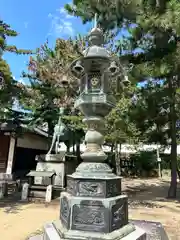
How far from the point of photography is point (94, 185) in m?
3.19

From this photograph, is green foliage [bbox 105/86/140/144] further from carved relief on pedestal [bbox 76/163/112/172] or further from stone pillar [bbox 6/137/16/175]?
carved relief on pedestal [bbox 76/163/112/172]

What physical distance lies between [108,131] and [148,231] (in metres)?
7.38

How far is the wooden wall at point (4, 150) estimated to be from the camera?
1284 centimetres

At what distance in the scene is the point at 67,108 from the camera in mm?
13234

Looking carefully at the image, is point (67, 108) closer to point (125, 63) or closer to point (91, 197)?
point (125, 63)

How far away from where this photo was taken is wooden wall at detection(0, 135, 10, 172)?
42.1 feet

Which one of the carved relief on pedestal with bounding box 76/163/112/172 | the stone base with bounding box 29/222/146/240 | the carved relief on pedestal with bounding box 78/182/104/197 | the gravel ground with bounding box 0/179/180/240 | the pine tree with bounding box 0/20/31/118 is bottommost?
the gravel ground with bounding box 0/179/180/240

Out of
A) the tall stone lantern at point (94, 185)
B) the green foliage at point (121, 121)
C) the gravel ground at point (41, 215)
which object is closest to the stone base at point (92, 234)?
the tall stone lantern at point (94, 185)

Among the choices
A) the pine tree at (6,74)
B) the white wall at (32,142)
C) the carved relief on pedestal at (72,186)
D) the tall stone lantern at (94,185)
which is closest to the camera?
the tall stone lantern at (94,185)

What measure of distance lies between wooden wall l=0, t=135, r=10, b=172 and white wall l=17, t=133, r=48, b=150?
0.69 meters

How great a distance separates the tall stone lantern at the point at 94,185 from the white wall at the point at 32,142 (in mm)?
10819

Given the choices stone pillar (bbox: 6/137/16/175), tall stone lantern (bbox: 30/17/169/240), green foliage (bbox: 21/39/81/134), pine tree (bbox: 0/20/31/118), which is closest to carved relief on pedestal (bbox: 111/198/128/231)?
Result: tall stone lantern (bbox: 30/17/169/240)

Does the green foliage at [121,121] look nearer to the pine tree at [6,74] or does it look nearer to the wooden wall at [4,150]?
the pine tree at [6,74]

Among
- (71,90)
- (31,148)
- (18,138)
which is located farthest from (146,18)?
(31,148)
